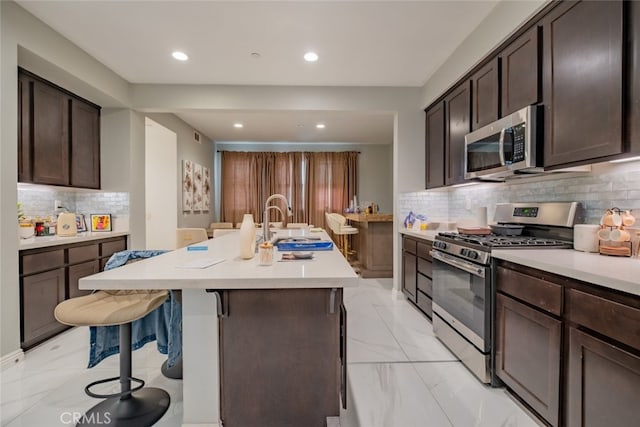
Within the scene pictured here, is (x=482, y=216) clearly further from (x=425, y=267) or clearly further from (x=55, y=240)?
(x=55, y=240)

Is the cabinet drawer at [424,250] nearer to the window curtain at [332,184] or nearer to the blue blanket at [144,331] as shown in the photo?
the blue blanket at [144,331]

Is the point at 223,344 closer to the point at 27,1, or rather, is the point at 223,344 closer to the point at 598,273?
the point at 598,273

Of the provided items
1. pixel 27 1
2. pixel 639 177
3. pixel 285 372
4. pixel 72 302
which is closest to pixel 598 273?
pixel 639 177

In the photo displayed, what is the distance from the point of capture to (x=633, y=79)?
142cm

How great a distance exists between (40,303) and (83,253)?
62cm

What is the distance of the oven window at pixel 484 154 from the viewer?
93.6 inches

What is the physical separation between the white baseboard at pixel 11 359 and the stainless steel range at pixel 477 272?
3300 mm

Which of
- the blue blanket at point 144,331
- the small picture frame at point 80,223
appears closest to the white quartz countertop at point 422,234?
the blue blanket at point 144,331

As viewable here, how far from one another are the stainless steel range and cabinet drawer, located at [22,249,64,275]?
3.36 meters

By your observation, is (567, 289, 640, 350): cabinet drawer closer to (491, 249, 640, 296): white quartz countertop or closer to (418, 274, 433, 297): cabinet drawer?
(491, 249, 640, 296): white quartz countertop

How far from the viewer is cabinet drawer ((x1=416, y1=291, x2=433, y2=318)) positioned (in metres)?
3.04

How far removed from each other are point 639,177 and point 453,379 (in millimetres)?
1615

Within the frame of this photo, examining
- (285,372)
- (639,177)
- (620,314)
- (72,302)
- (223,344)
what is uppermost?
(639,177)

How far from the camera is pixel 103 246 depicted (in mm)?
3406
